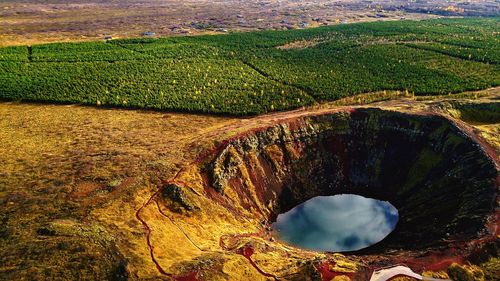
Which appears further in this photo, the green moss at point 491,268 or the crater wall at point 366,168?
the crater wall at point 366,168

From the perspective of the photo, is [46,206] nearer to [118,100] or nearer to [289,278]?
[289,278]

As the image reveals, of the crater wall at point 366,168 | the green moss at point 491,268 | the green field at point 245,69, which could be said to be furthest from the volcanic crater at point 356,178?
the green field at point 245,69

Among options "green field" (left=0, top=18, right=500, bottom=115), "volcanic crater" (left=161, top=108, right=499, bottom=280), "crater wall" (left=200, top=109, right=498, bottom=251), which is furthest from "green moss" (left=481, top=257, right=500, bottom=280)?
"green field" (left=0, top=18, right=500, bottom=115)

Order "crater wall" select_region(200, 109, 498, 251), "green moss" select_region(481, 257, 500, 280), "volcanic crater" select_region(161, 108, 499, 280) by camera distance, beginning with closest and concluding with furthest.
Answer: "green moss" select_region(481, 257, 500, 280) < "volcanic crater" select_region(161, 108, 499, 280) < "crater wall" select_region(200, 109, 498, 251)

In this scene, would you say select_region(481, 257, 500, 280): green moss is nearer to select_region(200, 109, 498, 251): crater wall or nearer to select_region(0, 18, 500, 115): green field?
select_region(200, 109, 498, 251): crater wall

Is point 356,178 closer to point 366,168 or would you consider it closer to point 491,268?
point 366,168

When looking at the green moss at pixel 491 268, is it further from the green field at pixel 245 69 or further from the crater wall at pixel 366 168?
the green field at pixel 245 69

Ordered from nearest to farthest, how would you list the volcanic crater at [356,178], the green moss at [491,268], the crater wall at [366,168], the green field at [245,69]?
the green moss at [491,268] → the volcanic crater at [356,178] → the crater wall at [366,168] → the green field at [245,69]

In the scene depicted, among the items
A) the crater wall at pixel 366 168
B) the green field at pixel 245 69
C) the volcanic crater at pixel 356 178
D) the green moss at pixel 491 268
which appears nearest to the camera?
the green moss at pixel 491 268

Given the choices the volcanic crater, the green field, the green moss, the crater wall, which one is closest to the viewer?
the green moss

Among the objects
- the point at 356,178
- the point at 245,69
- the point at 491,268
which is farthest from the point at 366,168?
the point at 245,69
